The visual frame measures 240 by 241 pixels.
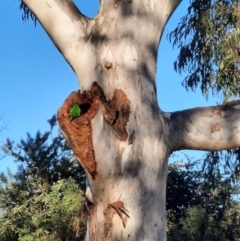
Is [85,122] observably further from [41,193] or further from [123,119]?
[41,193]

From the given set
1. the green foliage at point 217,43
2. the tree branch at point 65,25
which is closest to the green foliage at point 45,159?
the green foliage at point 217,43

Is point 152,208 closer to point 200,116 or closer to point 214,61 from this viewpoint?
point 200,116

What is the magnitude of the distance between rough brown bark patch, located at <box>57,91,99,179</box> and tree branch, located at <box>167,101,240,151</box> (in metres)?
0.51

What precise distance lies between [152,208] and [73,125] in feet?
1.78

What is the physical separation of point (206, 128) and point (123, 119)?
1.58ft

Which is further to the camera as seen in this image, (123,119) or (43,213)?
(43,213)

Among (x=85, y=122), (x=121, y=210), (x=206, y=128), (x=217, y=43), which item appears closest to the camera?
(x=85, y=122)

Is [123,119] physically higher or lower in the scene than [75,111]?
higher

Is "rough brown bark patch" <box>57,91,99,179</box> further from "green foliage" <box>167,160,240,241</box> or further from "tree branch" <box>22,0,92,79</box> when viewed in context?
"green foliage" <box>167,160,240,241</box>

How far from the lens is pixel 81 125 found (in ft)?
7.40

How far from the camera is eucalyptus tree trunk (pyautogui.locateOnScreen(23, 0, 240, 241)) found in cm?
238

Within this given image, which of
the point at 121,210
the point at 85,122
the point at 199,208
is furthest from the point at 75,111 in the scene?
the point at 199,208

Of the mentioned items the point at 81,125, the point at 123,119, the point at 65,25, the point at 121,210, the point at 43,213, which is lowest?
the point at 121,210

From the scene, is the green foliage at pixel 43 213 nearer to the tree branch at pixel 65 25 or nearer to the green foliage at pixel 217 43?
the green foliage at pixel 217 43
